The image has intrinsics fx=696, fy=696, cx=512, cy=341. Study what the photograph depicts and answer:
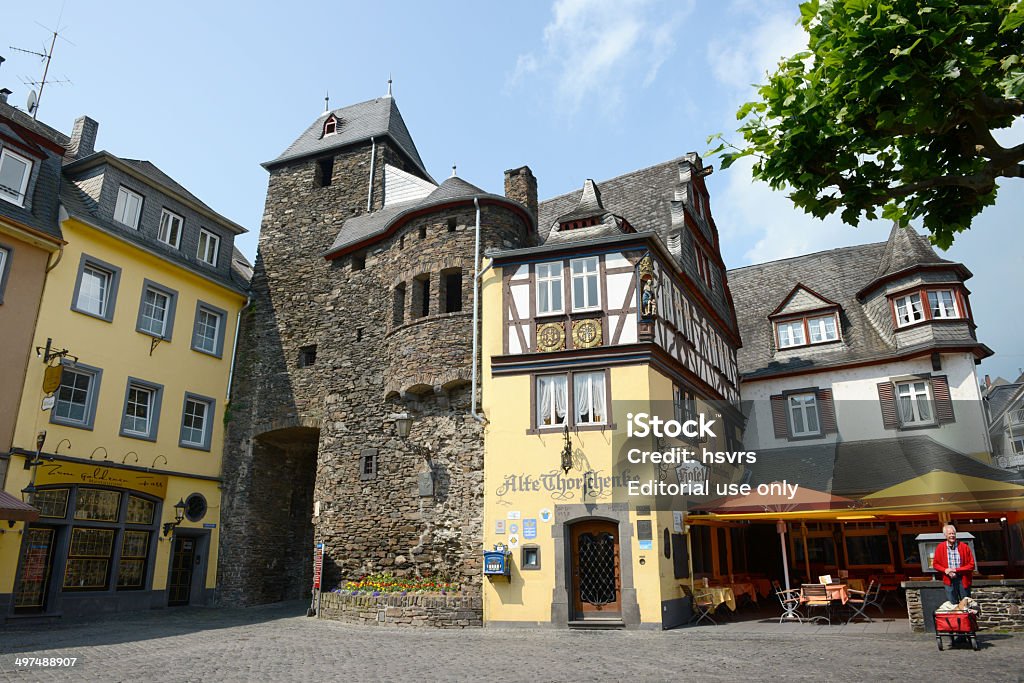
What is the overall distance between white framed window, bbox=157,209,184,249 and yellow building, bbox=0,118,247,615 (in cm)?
4

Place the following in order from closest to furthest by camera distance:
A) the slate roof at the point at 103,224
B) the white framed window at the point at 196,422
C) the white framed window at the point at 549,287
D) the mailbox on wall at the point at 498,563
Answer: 1. the mailbox on wall at the point at 498,563
2. the white framed window at the point at 549,287
3. the slate roof at the point at 103,224
4. the white framed window at the point at 196,422

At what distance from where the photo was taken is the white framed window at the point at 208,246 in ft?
70.1

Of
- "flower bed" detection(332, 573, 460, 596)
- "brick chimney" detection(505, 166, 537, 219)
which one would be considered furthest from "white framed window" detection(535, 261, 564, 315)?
"flower bed" detection(332, 573, 460, 596)

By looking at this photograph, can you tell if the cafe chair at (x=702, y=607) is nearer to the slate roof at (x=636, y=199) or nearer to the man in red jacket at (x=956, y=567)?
the man in red jacket at (x=956, y=567)

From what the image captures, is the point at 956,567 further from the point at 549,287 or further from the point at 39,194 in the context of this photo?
the point at 39,194

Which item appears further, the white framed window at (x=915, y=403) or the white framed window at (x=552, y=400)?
the white framed window at (x=915, y=403)

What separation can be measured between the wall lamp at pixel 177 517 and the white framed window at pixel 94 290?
17.7ft

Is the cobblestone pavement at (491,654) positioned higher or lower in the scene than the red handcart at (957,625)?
lower

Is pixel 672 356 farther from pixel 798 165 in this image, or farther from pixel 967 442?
pixel 967 442

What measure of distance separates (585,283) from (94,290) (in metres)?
12.5

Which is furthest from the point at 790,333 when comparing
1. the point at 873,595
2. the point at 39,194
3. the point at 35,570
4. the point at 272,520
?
the point at 35,570

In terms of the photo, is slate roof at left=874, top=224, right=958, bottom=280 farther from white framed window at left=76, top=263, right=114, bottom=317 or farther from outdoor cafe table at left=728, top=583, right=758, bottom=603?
white framed window at left=76, top=263, right=114, bottom=317

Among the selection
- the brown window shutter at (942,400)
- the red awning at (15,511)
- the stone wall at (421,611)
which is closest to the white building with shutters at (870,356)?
the brown window shutter at (942,400)

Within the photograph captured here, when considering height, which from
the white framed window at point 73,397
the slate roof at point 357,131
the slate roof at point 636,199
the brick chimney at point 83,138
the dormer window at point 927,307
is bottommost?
the white framed window at point 73,397
